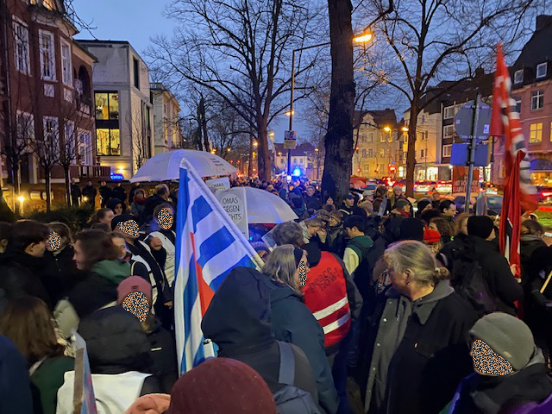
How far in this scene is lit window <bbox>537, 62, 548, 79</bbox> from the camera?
45419 millimetres

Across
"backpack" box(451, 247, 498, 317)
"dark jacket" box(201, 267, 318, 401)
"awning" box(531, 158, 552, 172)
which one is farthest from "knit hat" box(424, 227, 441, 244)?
"awning" box(531, 158, 552, 172)

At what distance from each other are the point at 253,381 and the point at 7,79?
21.5 meters

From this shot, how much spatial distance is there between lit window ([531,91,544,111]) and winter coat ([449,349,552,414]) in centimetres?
5085

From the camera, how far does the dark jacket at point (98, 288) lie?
320cm

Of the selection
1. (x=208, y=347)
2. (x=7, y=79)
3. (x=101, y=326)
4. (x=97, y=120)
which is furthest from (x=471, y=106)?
(x=97, y=120)

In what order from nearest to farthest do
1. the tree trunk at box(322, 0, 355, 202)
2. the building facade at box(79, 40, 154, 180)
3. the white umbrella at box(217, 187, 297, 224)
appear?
1. the white umbrella at box(217, 187, 297, 224)
2. the tree trunk at box(322, 0, 355, 202)
3. the building facade at box(79, 40, 154, 180)

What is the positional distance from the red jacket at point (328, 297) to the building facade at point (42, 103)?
12676mm

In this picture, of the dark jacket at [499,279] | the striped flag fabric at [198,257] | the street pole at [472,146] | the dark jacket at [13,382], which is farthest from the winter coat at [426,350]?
the street pole at [472,146]

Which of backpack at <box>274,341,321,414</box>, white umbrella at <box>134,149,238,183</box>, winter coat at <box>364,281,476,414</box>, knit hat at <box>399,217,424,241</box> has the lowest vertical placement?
winter coat at <box>364,281,476,414</box>

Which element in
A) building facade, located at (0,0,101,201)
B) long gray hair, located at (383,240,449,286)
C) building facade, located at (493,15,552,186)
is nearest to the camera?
long gray hair, located at (383,240,449,286)

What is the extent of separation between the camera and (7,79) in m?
18.9

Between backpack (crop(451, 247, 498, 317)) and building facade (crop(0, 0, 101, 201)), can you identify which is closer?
backpack (crop(451, 247, 498, 317))

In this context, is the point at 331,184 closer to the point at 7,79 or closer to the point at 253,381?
the point at 253,381

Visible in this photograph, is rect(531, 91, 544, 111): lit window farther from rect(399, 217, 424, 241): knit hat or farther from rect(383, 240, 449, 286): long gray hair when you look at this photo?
rect(383, 240, 449, 286): long gray hair
